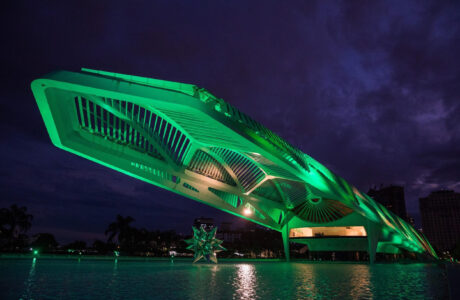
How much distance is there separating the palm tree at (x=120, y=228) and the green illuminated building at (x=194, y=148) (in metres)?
25.0

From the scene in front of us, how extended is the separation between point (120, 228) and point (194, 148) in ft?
116

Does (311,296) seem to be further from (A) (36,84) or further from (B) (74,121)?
(B) (74,121)

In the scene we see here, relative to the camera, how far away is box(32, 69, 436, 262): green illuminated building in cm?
1298

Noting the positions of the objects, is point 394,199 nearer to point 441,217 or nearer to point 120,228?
point 441,217

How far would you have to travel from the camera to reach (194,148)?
21.2 m

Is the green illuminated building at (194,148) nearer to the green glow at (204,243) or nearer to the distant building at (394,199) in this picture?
the green glow at (204,243)

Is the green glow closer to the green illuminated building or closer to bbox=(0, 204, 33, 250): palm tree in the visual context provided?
the green illuminated building

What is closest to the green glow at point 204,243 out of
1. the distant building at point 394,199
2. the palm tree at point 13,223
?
the palm tree at point 13,223

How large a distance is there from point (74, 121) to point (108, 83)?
6.19 m

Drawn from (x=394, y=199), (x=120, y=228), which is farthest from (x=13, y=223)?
(x=394, y=199)

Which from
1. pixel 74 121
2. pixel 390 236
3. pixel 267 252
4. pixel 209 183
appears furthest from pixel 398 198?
pixel 74 121

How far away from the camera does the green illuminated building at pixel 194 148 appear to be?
1298cm

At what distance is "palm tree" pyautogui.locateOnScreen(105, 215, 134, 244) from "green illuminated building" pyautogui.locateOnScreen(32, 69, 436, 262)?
25026 millimetres

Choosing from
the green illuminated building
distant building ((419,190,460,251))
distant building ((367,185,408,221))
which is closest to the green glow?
the green illuminated building
